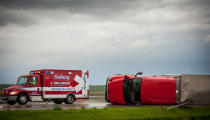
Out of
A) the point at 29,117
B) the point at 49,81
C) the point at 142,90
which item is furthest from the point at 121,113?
the point at 49,81

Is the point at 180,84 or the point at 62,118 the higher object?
the point at 180,84

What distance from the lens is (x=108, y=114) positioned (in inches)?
605

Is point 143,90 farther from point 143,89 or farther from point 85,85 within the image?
point 85,85

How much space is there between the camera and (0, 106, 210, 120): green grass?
14008mm

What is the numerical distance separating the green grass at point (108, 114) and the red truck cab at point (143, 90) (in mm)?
4200

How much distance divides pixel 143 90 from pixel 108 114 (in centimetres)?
730

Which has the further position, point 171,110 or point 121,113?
point 171,110

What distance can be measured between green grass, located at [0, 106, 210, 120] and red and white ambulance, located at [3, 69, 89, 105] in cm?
788

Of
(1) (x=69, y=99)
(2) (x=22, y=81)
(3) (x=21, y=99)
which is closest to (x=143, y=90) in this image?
(1) (x=69, y=99)

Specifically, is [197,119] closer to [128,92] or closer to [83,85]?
[128,92]

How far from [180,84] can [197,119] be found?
140 inches

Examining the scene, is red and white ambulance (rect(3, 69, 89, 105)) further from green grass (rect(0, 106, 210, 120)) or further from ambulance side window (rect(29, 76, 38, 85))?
green grass (rect(0, 106, 210, 120))

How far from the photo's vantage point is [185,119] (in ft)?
48.8

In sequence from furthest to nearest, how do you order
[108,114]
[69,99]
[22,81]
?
[69,99], [22,81], [108,114]
